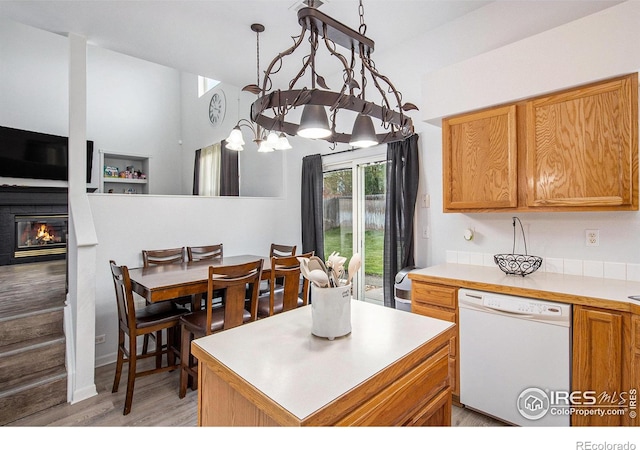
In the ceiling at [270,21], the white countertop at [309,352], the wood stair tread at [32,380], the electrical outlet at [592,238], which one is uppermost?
the ceiling at [270,21]

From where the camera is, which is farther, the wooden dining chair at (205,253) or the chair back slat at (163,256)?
the wooden dining chair at (205,253)

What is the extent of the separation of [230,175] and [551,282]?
189 inches

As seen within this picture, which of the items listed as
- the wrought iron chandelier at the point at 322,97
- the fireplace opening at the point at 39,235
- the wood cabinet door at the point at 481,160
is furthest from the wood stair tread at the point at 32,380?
the fireplace opening at the point at 39,235

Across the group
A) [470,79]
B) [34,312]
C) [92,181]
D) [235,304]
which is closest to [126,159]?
[92,181]

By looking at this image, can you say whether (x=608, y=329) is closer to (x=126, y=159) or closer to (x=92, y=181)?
(x=92, y=181)

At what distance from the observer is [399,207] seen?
3186 mm

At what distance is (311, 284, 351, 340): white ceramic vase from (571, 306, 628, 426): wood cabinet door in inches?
56.5

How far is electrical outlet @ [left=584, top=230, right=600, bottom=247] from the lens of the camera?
225 cm

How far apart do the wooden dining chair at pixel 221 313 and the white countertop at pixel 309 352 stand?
96 centimetres

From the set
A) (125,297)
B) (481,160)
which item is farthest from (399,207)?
(125,297)

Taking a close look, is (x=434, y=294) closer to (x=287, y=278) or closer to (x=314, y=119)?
(x=287, y=278)

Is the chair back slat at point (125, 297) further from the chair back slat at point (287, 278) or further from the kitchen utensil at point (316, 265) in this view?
the kitchen utensil at point (316, 265)

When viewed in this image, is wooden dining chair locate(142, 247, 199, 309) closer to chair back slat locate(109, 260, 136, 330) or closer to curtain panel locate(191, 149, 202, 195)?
chair back slat locate(109, 260, 136, 330)

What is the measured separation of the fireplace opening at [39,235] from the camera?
5430 millimetres
